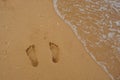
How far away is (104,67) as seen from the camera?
1.69 metres

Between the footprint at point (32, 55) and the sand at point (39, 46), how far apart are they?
0.02 meters

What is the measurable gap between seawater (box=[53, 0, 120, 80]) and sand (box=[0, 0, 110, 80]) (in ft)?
0.21

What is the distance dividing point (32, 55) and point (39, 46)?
9cm

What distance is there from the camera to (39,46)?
5.65 ft

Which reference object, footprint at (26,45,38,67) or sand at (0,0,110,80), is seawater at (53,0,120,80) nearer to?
sand at (0,0,110,80)

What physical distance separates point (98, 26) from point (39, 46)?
1.85ft

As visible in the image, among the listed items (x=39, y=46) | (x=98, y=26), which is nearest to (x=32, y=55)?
(x=39, y=46)

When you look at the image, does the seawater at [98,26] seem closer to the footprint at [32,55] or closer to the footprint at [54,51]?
the footprint at [54,51]

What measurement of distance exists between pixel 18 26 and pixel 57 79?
0.57 meters

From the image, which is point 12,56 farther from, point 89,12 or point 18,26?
point 89,12

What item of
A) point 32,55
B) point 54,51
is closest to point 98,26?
point 54,51

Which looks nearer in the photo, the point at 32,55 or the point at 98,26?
the point at 32,55

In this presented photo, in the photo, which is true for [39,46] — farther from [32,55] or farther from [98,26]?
[98,26]

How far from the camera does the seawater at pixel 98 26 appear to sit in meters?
1.74
